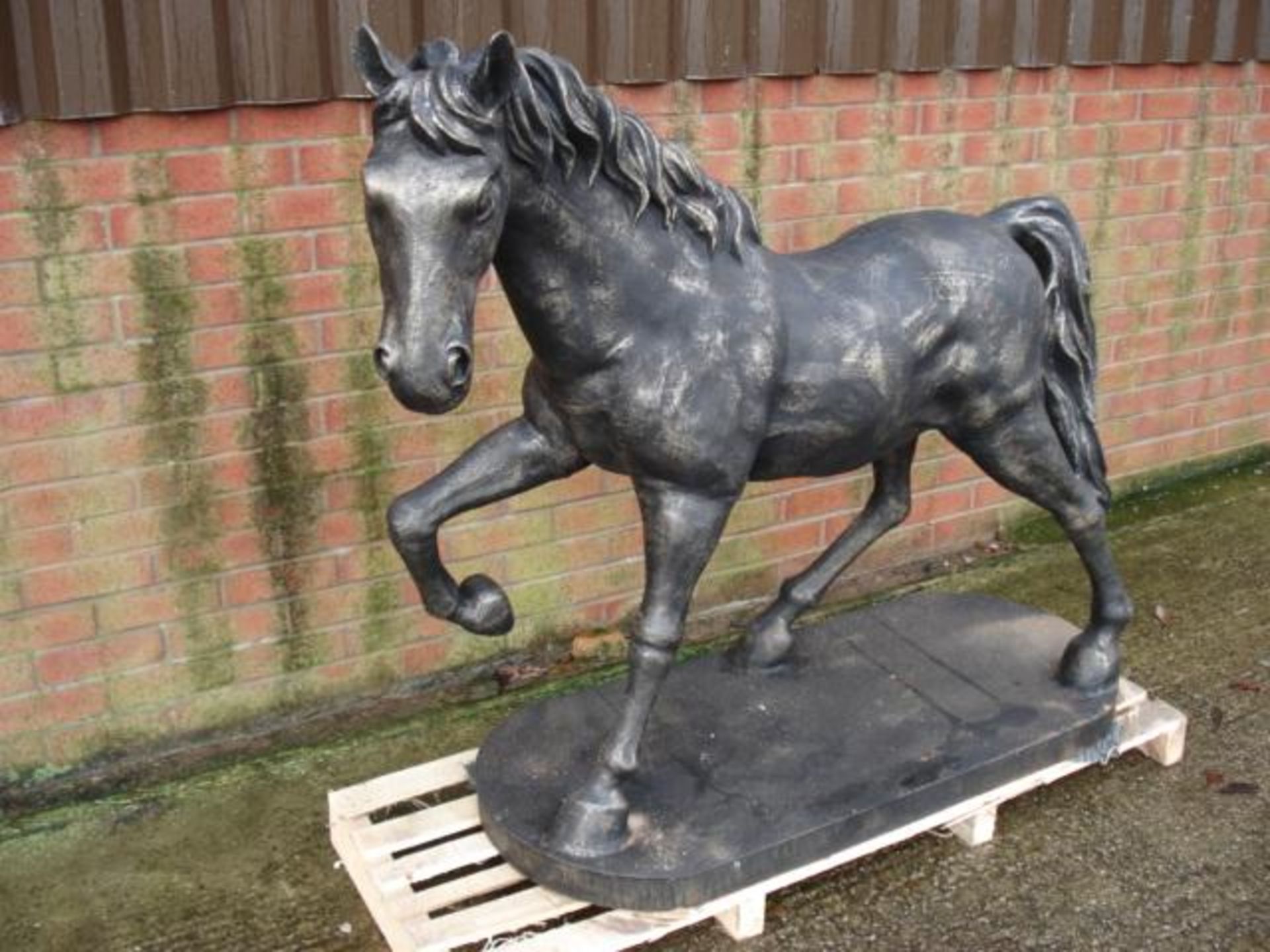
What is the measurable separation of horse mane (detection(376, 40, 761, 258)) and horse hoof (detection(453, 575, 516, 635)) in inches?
33.0

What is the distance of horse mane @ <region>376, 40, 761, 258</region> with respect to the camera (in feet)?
6.94

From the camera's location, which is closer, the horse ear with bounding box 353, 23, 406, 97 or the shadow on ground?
the horse ear with bounding box 353, 23, 406, 97

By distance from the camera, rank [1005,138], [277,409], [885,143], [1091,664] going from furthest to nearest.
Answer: [1005,138], [885,143], [277,409], [1091,664]

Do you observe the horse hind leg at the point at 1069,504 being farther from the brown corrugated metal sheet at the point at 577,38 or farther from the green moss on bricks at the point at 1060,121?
the green moss on bricks at the point at 1060,121

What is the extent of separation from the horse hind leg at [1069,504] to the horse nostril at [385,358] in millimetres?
1465

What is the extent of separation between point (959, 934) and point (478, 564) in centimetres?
174

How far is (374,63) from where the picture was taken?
2.21 metres

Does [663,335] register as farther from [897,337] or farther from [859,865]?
[859,865]

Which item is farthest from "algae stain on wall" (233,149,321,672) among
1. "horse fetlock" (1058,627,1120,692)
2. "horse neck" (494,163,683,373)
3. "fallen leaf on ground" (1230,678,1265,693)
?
"fallen leaf on ground" (1230,678,1265,693)

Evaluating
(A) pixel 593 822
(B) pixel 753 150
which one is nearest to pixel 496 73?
(A) pixel 593 822

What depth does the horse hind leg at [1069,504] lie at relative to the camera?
3.07 metres

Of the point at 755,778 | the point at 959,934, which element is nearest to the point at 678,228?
the point at 755,778

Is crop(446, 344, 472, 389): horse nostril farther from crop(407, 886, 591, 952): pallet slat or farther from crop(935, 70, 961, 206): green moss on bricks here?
crop(935, 70, 961, 206): green moss on bricks

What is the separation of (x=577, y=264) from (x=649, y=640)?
2.58 ft
